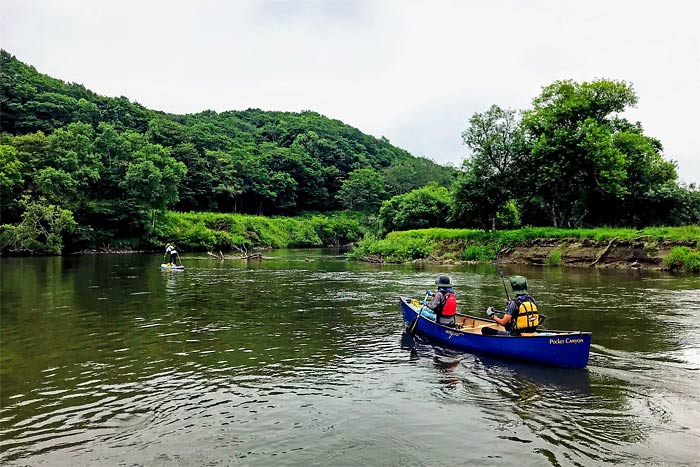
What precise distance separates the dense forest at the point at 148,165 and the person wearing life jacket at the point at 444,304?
43782 millimetres

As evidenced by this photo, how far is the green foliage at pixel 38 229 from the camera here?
4388 centimetres

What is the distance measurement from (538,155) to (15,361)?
1537 inches

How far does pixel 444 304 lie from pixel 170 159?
184 feet

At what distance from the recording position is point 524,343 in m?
10.4

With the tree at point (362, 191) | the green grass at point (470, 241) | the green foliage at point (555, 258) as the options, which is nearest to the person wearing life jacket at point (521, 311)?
the green grass at point (470, 241)

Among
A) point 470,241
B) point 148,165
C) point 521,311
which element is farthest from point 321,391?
point 148,165

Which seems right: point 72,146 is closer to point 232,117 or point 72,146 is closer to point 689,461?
point 689,461

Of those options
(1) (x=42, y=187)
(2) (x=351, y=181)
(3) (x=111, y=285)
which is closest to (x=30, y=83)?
(1) (x=42, y=187)

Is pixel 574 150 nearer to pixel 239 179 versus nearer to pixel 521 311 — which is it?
pixel 521 311

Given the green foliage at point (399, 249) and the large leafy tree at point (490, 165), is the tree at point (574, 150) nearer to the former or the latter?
the large leafy tree at point (490, 165)

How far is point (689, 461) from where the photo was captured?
247 inches

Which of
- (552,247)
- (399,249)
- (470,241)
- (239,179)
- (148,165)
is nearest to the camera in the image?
(552,247)

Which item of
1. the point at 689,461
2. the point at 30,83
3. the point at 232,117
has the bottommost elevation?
the point at 689,461

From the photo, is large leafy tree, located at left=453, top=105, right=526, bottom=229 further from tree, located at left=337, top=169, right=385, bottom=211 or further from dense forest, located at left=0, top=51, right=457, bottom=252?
tree, located at left=337, top=169, right=385, bottom=211
